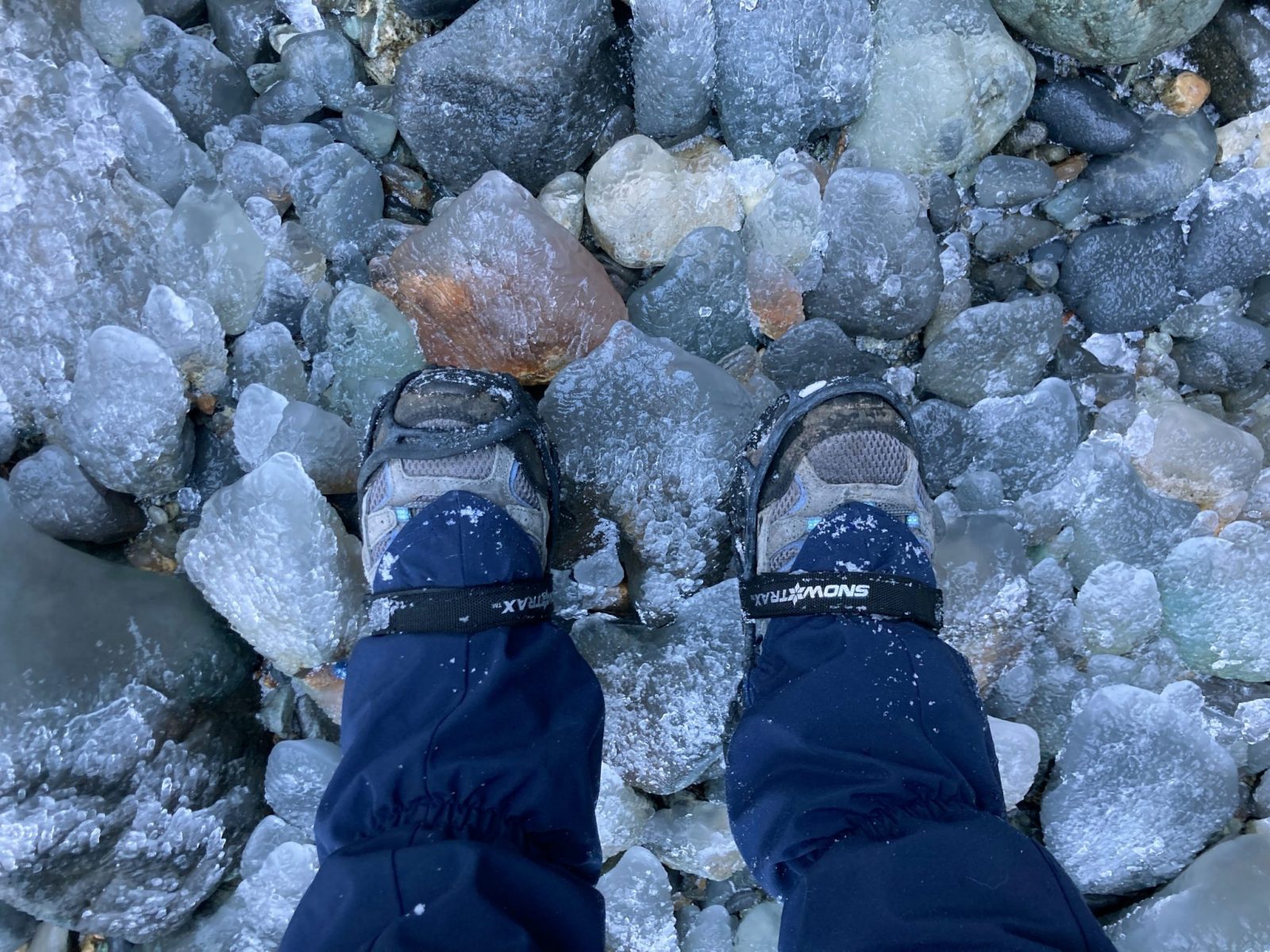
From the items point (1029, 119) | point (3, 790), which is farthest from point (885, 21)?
point (3, 790)

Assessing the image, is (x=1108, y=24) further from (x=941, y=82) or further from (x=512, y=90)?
(x=512, y=90)

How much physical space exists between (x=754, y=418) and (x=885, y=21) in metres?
0.71

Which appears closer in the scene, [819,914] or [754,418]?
[819,914]

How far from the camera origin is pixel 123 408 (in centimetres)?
138

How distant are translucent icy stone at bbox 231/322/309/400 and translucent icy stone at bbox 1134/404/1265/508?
150 centimetres

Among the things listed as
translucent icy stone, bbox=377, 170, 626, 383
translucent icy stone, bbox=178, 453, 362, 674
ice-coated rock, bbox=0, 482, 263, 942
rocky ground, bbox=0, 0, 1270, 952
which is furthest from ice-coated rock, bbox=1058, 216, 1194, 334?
ice-coated rock, bbox=0, 482, 263, 942

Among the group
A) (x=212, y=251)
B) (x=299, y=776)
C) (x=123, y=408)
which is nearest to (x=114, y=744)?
(x=299, y=776)

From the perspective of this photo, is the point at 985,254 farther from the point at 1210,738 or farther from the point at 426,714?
the point at 426,714

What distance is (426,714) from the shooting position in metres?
1.08

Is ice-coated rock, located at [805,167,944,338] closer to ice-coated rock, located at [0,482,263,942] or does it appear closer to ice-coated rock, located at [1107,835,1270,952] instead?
ice-coated rock, located at [1107,835,1270,952]

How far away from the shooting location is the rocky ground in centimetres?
141

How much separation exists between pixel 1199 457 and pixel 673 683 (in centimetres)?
98

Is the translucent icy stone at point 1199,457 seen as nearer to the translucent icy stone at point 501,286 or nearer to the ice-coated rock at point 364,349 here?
the translucent icy stone at point 501,286

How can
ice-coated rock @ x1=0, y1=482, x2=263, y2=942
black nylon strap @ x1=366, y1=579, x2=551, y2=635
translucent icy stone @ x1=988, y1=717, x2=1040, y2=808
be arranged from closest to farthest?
black nylon strap @ x1=366, y1=579, x2=551, y2=635 → ice-coated rock @ x1=0, y1=482, x2=263, y2=942 → translucent icy stone @ x1=988, y1=717, x2=1040, y2=808
